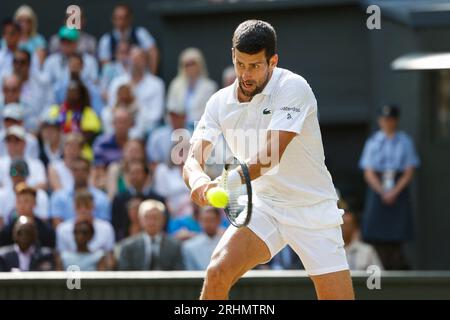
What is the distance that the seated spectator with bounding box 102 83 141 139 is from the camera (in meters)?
12.2

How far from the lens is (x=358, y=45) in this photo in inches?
534

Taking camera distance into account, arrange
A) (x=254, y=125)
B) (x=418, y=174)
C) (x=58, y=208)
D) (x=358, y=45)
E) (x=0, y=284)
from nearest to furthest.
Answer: (x=254, y=125)
(x=0, y=284)
(x=58, y=208)
(x=418, y=174)
(x=358, y=45)

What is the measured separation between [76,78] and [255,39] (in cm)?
642

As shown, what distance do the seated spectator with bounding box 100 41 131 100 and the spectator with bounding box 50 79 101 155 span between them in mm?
527

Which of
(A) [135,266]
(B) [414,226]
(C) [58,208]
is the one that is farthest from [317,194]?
(B) [414,226]

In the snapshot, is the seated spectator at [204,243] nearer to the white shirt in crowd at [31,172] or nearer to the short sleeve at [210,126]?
the white shirt in crowd at [31,172]

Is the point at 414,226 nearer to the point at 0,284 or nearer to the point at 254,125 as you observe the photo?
the point at 0,284

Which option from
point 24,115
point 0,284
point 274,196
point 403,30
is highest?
point 403,30

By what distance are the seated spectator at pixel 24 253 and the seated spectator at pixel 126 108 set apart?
95.0 inches

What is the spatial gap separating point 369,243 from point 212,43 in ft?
11.2

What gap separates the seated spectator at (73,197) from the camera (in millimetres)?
11148

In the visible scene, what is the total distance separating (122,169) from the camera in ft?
37.5

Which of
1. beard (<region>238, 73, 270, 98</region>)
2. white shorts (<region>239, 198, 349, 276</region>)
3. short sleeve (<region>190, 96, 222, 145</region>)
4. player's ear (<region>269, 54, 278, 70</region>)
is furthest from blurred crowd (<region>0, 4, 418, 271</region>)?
player's ear (<region>269, 54, 278, 70</region>)

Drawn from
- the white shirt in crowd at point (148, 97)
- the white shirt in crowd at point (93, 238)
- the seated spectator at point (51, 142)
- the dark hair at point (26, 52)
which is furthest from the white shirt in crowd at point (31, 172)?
the dark hair at point (26, 52)
